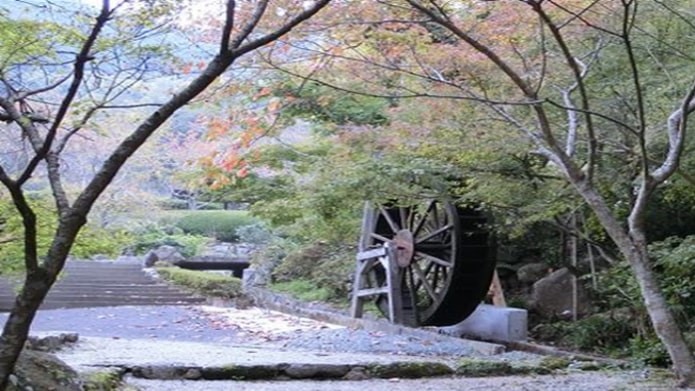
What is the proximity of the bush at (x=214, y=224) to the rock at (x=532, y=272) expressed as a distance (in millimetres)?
11204

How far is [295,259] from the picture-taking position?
1531 cm

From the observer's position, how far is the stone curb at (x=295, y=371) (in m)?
4.96

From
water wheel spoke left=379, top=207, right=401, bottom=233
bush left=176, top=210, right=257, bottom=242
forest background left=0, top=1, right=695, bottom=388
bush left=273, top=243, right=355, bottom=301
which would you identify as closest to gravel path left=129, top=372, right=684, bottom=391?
forest background left=0, top=1, right=695, bottom=388

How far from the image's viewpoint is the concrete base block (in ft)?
29.1

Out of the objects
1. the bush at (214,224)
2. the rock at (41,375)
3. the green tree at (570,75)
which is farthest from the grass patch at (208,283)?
the rock at (41,375)

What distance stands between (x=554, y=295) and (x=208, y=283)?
756 cm

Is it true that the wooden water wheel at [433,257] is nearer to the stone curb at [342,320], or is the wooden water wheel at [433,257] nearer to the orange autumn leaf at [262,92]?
the stone curb at [342,320]

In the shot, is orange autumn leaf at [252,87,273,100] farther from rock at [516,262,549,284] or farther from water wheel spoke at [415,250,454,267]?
rock at [516,262,549,284]

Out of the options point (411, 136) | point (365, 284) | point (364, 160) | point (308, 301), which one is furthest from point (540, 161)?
point (308, 301)

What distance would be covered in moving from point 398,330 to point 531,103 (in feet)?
17.9

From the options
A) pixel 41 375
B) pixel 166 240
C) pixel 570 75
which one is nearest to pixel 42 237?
pixel 41 375

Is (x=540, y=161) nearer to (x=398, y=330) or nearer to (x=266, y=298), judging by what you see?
(x=398, y=330)

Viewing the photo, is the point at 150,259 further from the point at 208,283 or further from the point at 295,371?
the point at 295,371

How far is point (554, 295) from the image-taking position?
9867mm
